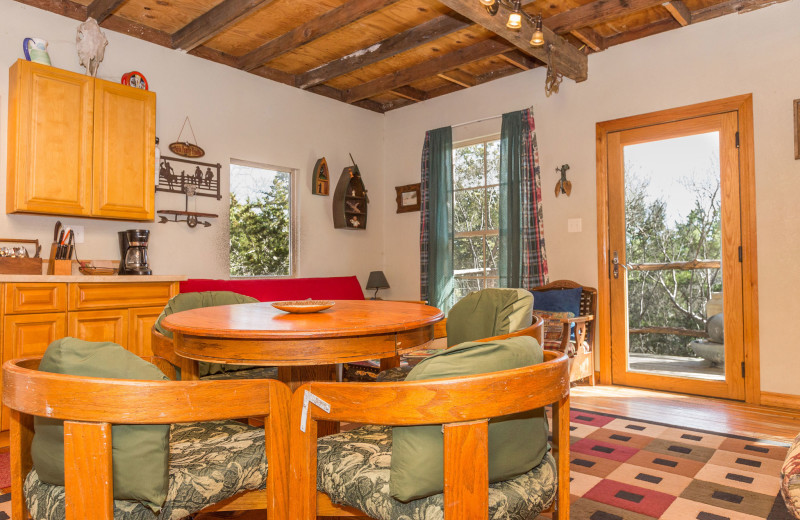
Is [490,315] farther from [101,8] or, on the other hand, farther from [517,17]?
[101,8]

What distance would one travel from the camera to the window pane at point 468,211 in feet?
17.2

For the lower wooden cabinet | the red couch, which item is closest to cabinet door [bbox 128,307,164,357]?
the lower wooden cabinet

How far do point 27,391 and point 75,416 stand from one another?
144mm

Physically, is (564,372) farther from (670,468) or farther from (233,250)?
(233,250)

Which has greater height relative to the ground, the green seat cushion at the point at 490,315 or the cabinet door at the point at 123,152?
the cabinet door at the point at 123,152

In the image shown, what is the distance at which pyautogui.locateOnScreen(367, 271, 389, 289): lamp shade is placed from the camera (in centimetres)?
562

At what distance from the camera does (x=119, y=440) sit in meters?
1.03

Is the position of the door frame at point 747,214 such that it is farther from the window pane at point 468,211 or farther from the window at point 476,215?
the window pane at point 468,211

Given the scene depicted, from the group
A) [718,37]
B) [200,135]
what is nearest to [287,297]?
[200,135]

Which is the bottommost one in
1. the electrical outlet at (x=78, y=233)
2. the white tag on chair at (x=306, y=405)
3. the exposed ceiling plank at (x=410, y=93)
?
the white tag on chair at (x=306, y=405)

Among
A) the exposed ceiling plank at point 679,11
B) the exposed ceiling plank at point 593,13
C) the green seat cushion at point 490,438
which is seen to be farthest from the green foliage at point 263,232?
the green seat cushion at point 490,438

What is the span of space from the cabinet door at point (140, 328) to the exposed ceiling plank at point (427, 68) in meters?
3.10

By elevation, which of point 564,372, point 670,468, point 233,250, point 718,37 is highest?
point 718,37

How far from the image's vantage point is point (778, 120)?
358 centimetres
